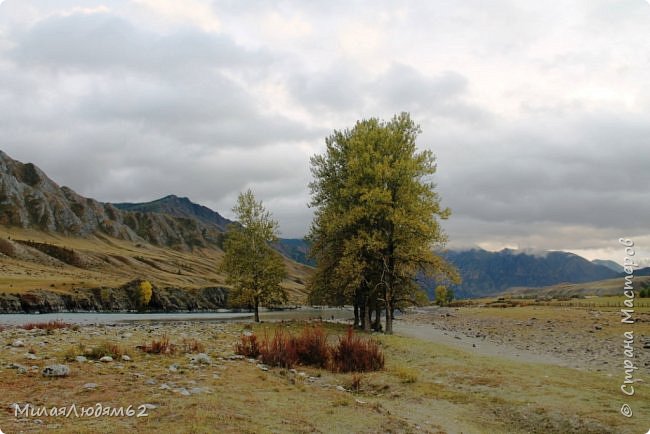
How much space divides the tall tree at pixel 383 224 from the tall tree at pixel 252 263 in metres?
8.00

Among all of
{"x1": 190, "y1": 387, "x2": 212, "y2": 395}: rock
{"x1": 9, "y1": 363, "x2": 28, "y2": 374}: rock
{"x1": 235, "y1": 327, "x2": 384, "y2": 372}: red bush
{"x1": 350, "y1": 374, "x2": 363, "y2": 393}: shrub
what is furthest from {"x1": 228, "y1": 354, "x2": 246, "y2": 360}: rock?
{"x1": 9, "y1": 363, "x2": 28, "y2": 374}: rock

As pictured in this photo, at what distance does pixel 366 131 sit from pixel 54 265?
19951 cm

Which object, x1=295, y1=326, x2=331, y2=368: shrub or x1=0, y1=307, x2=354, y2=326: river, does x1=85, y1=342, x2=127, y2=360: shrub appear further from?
x1=0, y1=307, x2=354, y2=326: river

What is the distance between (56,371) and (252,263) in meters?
31.8

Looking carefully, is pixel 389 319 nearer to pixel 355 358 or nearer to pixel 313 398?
pixel 355 358

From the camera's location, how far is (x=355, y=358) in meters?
18.5

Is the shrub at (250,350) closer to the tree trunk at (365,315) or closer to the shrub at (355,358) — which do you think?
the shrub at (355,358)

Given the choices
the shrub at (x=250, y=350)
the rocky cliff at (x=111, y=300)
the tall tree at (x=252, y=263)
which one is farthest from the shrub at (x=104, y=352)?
the rocky cliff at (x=111, y=300)

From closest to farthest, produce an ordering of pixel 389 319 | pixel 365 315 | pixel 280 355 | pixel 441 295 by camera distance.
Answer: pixel 280 355
pixel 389 319
pixel 365 315
pixel 441 295

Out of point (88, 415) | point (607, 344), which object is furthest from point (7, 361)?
point (607, 344)

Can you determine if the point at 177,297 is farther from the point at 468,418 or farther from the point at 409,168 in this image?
the point at 468,418

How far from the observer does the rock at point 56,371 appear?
12911 millimetres

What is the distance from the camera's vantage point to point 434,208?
112ft

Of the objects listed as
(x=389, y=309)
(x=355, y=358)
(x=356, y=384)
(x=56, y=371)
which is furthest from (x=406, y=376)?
(x=389, y=309)
